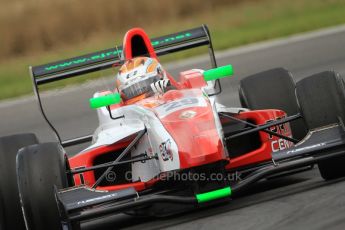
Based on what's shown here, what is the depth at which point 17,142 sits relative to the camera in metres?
8.30

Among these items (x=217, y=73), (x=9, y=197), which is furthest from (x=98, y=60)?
(x=9, y=197)

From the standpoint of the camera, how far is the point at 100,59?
383 inches

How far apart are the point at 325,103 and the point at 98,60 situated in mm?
2830

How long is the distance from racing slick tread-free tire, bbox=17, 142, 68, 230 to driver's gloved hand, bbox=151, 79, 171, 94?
155 cm

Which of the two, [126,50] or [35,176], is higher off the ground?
[126,50]

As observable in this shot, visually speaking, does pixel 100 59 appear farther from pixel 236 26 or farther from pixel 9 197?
pixel 236 26

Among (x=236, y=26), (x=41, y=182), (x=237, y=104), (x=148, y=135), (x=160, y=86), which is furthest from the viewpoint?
(x=236, y=26)

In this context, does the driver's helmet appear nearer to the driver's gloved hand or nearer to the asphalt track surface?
the driver's gloved hand

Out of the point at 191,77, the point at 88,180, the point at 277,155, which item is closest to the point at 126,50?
the point at 191,77

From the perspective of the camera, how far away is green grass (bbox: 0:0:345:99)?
18281mm

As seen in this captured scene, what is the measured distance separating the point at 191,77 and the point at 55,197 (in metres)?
2.40

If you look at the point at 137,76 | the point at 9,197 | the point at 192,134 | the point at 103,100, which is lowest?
the point at 9,197

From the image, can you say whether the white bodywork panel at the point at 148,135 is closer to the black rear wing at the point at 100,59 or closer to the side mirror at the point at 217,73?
the side mirror at the point at 217,73

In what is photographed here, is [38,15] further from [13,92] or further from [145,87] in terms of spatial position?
[145,87]
